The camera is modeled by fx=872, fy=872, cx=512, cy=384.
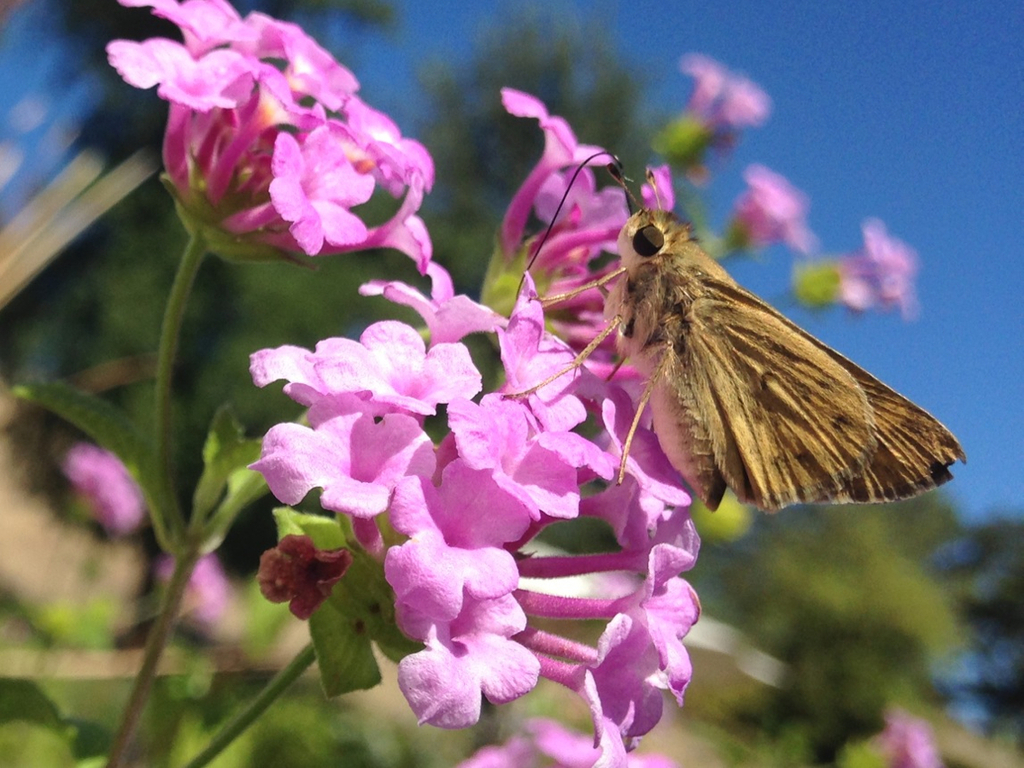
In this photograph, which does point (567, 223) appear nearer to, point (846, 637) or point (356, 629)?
point (356, 629)

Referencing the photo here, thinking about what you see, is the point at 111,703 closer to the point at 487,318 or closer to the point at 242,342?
the point at 487,318

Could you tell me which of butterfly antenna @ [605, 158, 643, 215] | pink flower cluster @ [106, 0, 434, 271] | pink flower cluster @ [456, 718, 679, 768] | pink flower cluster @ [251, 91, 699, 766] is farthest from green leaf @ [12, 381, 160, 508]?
pink flower cluster @ [456, 718, 679, 768]

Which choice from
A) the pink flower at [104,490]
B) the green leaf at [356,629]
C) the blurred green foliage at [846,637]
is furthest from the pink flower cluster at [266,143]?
the blurred green foliage at [846,637]

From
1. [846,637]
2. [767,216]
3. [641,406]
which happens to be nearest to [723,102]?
[767,216]

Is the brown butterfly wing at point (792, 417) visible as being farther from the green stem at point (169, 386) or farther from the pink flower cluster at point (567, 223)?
the green stem at point (169, 386)

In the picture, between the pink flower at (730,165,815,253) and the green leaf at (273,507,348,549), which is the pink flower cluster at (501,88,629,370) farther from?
the pink flower at (730,165,815,253)
